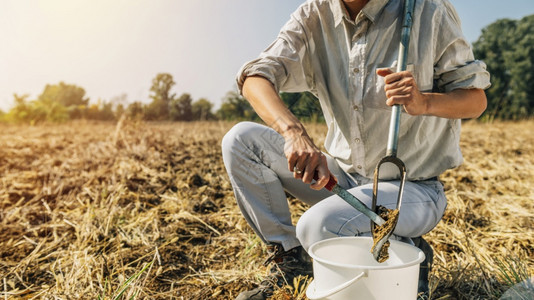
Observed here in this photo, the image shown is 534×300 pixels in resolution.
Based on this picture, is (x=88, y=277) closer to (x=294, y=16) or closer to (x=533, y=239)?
(x=294, y=16)

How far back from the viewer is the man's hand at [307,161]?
127 cm

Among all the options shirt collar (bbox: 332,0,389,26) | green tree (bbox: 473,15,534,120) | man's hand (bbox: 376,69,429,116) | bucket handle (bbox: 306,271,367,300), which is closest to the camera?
bucket handle (bbox: 306,271,367,300)

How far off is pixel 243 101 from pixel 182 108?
2.09 meters

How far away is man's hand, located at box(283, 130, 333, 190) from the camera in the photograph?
4.17 ft

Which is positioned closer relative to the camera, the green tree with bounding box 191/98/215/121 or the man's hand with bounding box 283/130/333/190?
the man's hand with bounding box 283/130/333/190

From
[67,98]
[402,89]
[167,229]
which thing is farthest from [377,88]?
[67,98]

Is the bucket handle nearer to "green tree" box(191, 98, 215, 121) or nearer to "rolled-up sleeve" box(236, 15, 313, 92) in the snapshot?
"rolled-up sleeve" box(236, 15, 313, 92)

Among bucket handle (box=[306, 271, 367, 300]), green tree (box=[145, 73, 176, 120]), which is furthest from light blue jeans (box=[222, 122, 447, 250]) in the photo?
green tree (box=[145, 73, 176, 120])

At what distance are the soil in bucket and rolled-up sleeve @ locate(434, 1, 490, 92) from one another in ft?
1.87

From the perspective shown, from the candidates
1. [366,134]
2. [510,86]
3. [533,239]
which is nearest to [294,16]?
[366,134]

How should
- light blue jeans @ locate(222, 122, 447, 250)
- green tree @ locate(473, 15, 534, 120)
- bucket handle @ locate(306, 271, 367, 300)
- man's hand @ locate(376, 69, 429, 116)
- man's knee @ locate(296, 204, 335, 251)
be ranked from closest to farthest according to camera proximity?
bucket handle @ locate(306, 271, 367, 300)
man's hand @ locate(376, 69, 429, 116)
man's knee @ locate(296, 204, 335, 251)
light blue jeans @ locate(222, 122, 447, 250)
green tree @ locate(473, 15, 534, 120)

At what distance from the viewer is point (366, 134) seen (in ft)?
5.56

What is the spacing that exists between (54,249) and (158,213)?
645 mm

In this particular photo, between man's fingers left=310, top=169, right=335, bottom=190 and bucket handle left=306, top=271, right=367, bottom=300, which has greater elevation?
man's fingers left=310, top=169, right=335, bottom=190
